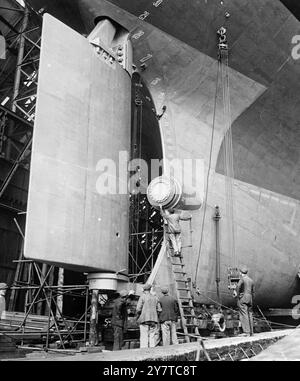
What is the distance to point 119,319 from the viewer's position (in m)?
7.90

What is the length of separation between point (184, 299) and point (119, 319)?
1778 mm

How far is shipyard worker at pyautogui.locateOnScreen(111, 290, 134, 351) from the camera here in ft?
25.7

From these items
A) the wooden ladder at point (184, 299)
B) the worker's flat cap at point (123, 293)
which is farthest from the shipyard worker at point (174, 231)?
the worker's flat cap at point (123, 293)

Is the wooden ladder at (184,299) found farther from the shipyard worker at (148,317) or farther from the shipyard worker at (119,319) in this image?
the shipyard worker at (119,319)

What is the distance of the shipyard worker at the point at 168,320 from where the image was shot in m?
A: 8.04

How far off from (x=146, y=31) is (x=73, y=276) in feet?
34.6

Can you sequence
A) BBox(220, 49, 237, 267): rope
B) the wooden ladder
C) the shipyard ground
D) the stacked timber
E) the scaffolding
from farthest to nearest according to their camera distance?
1. BBox(220, 49, 237, 267): rope
2. the stacked timber
3. the scaffolding
4. the wooden ladder
5. the shipyard ground

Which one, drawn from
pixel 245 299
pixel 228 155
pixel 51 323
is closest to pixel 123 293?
pixel 245 299

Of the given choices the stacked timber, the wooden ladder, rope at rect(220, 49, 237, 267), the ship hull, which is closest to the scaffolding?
the stacked timber

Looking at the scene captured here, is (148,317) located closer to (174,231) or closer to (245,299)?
(245,299)

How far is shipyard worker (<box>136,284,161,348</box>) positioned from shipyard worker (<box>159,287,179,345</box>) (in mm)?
126

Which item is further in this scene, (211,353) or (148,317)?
(148,317)

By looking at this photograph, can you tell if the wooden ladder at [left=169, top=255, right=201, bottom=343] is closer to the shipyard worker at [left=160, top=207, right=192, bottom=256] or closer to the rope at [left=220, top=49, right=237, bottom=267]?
the shipyard worker at [left=160, top=207, right=192, bottom=256]

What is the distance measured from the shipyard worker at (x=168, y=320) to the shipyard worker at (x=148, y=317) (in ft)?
0.41
